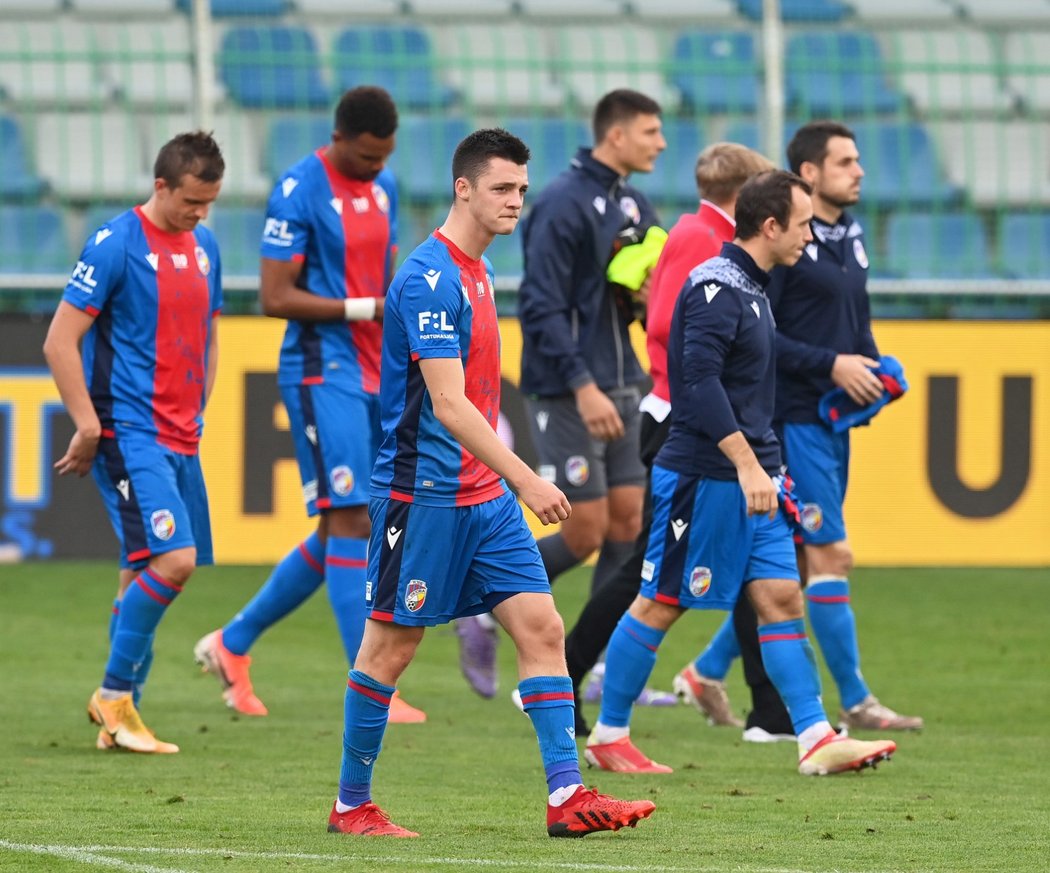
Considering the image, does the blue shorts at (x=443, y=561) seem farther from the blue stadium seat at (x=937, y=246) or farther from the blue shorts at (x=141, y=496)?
the blue stadium seat at (x=937, y=246)

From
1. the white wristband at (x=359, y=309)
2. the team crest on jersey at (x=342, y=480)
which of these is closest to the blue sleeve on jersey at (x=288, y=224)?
the white wristband at (x=359, y=309)

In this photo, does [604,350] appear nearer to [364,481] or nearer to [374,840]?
[364,481]

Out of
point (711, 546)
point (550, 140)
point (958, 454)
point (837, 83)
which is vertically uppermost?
point (837, 83)

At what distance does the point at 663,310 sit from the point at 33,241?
6.86 metres

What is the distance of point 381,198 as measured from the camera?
8.10 m

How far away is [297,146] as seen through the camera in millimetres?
13375

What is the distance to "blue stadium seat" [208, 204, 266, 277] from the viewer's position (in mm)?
12945

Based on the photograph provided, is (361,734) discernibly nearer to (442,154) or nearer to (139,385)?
(139,385)

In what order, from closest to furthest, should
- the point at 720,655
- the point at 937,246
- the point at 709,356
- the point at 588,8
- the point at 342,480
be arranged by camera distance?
the point at 709,356 → the point at 720,655 → the point at 342,480 → the point at 937,246 → the point at 588,8

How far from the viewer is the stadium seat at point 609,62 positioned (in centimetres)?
1373

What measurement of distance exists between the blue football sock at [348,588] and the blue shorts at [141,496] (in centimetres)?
85

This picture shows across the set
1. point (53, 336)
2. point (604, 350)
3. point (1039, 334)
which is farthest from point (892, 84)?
point (53, 336)

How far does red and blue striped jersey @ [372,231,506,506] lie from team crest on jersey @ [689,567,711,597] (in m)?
1.28

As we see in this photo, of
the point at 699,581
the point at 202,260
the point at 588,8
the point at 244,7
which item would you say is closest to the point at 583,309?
the point at 202,260
